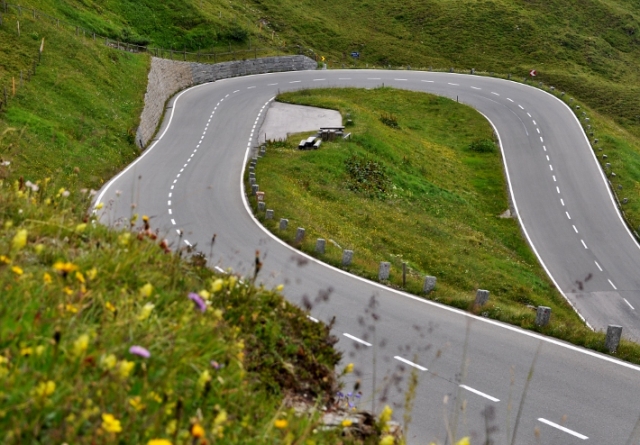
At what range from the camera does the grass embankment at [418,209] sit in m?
24.0

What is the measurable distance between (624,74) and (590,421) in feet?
249

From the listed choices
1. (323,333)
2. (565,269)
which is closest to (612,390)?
(323,333)

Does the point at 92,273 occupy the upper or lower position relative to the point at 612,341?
upper

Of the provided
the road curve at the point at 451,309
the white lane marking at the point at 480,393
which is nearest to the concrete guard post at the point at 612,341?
the road curve at the point at 451,309

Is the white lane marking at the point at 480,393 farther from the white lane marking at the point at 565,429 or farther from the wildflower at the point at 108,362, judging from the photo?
the wildflower at the point at 108,362

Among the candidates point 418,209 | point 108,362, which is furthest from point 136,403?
point 418,209

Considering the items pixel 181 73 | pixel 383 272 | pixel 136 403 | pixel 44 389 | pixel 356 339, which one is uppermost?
pixel 181 73

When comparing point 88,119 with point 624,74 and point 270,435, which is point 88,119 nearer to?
point 270,435

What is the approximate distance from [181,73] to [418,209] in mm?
29279

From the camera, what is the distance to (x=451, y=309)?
1759 cm

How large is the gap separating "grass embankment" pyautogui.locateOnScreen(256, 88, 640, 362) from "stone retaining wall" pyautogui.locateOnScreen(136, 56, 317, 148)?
8.57 meters

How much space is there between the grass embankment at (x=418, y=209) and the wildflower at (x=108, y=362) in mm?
13634

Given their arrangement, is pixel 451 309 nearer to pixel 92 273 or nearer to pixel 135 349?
pixel 92 273

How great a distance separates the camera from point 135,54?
51.5m
